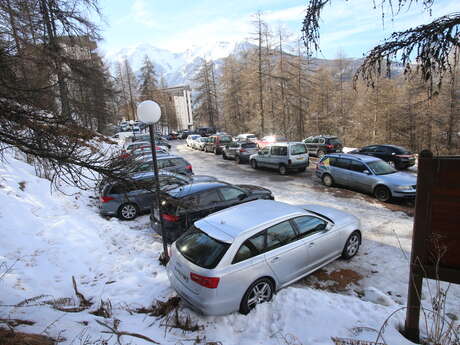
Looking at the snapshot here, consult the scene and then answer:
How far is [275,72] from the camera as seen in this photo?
105 feet

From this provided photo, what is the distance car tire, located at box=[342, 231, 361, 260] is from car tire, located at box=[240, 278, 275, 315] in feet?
7.65

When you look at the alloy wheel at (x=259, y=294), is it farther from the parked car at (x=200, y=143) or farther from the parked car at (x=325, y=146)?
the parked car at (x=200, y=143)

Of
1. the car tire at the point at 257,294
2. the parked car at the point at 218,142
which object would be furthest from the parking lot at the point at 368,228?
the parked car at the point at 218,142

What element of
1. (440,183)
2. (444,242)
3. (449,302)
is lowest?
(449,302)

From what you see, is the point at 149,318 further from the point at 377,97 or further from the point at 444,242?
the point at 377,97

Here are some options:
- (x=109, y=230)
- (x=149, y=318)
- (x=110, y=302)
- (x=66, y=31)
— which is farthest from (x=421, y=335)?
(x=66, y=31)

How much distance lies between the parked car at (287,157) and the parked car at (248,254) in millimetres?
8881

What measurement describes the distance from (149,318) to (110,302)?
0.91m

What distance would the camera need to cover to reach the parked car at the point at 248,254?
391 cm

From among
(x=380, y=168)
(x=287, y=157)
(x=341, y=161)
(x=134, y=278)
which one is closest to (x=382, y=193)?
(x=380, y=168)

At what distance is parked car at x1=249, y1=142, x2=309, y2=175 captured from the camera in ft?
47.0

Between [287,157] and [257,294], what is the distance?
1085 cm

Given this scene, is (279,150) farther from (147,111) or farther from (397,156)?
(147,111)

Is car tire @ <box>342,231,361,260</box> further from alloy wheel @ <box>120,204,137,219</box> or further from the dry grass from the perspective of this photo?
alloy wheel @ <box>120,204,137,219</box>
